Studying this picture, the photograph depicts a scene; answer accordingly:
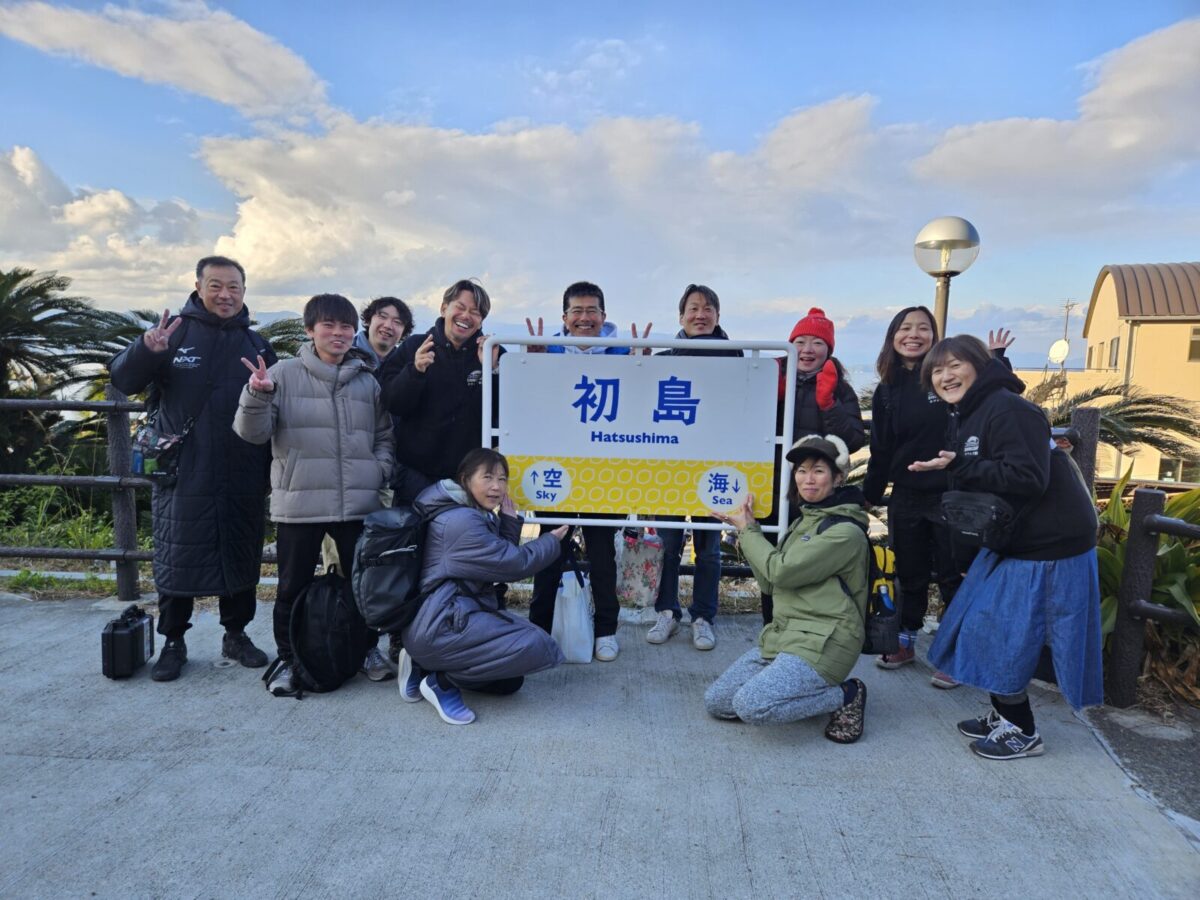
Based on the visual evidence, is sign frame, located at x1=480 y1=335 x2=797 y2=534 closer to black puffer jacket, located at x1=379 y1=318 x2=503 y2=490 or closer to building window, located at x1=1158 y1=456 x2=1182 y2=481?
black puffer jacket, located at x1=379 y1=318 x2=503 y2=490

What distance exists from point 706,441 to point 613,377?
1.88 feet

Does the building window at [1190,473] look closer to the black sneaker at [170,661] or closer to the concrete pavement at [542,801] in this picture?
the concrete pavement at [542,801]

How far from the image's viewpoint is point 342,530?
3.74 metres

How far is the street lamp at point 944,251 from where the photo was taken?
8.20m

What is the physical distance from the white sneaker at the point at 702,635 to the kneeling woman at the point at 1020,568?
139cm

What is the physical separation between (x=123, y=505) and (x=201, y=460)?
1.69 m

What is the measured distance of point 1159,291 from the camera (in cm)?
2116

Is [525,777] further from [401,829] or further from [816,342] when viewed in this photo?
[816,342]

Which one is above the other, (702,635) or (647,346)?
(647,346)

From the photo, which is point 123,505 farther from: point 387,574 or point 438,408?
point 387,574

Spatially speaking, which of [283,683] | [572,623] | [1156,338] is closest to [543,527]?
[572,623]

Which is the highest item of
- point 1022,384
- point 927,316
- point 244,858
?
point 927,316

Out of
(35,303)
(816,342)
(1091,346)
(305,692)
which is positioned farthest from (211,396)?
(1091,346)

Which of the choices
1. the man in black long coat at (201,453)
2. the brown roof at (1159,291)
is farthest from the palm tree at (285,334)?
the brown roof at (1159,291)
